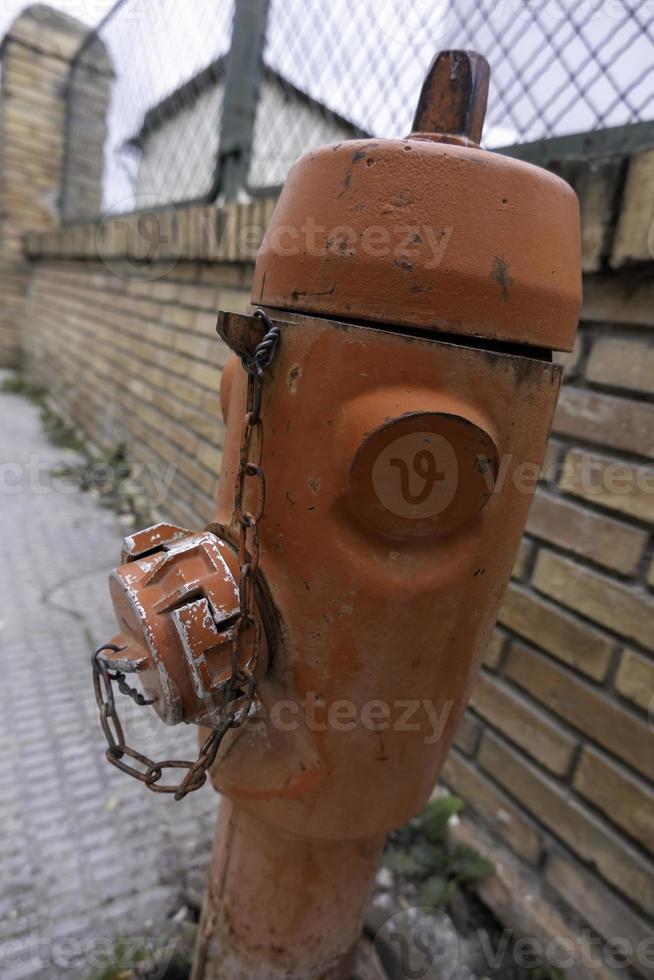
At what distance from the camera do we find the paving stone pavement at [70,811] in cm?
132

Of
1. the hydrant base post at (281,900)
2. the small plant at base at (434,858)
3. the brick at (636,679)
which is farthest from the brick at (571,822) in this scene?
the hydrant base post at (281,900)

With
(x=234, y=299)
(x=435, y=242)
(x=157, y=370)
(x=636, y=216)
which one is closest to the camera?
(x=435, y=242)

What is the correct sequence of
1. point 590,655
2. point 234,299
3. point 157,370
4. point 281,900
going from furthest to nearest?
point 157,370
point 234,299
point 590,655
point 281,900

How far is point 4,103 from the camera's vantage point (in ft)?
22.1

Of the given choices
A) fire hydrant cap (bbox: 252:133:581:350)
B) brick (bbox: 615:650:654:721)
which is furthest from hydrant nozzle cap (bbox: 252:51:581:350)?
brick (bbox: 615:650:654:721)

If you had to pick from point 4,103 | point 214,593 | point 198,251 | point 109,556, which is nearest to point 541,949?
point 214,593

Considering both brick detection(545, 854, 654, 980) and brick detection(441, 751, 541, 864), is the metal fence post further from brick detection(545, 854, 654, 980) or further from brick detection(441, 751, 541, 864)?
brick detection(545, 854, 654, 980)

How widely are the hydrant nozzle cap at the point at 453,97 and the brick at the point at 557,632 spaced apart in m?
0.95

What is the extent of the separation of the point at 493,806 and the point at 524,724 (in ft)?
0.84

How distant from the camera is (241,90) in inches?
109

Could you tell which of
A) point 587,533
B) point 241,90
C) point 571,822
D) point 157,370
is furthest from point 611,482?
point 157,370

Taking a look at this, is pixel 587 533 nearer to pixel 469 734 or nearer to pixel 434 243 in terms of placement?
pixel 469 734

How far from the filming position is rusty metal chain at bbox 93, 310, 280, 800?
0.76 metres

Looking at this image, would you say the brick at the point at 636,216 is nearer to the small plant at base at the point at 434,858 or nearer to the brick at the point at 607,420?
the brick at the point at 607,420
